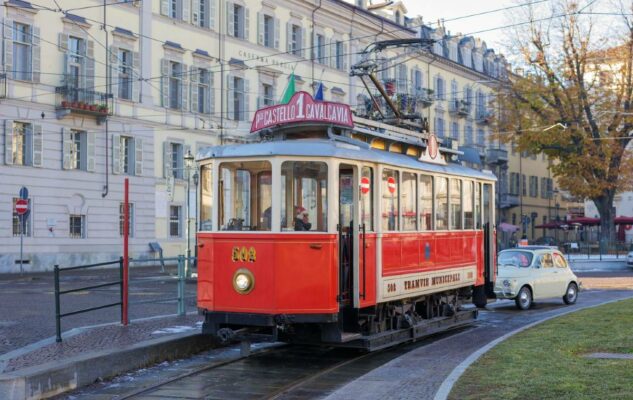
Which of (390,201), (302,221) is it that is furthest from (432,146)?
(302,221)

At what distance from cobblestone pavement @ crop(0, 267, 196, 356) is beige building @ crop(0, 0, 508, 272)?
14.9 ft

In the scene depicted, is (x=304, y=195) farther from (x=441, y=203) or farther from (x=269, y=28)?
(x=269, y=28)

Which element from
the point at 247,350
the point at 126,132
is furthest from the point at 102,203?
the point at 247,350

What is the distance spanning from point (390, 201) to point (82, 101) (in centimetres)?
2716

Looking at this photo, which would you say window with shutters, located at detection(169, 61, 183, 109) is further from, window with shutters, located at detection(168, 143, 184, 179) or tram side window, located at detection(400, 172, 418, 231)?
tram side window, located at detection(400, 172, 418, 231)

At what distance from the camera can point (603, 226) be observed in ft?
173

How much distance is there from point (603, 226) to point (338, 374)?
146 feet

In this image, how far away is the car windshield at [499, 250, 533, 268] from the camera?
862 inches

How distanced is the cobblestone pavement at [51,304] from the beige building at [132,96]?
456cm

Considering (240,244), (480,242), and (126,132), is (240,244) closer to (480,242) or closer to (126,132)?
(480,242)

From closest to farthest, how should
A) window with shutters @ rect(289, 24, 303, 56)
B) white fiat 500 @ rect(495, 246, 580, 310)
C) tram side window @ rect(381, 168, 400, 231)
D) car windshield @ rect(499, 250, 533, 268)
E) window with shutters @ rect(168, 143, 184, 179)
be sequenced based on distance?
1. tram side window @ rect(381, 168, 400, 231)
2. white fiat 500 @ rect(495, 246, 580, 310)
3. car windshield @ rect(499, 250, 533, 268)
4. window with shutters @ rect(168, 143, 184, 179)
5. window with shutters @ rect(289, 24, 303, 56)

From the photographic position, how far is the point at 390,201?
13.0 metres

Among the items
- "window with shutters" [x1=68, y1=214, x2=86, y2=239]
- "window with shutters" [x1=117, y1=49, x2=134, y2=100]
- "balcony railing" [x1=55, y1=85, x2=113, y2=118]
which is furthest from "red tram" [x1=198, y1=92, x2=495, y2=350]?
"window with shutters" [x1=117, y1=49, x2=134, y2=100]

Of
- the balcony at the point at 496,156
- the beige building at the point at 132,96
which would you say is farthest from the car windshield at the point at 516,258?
the balcony at the point at 496,156
